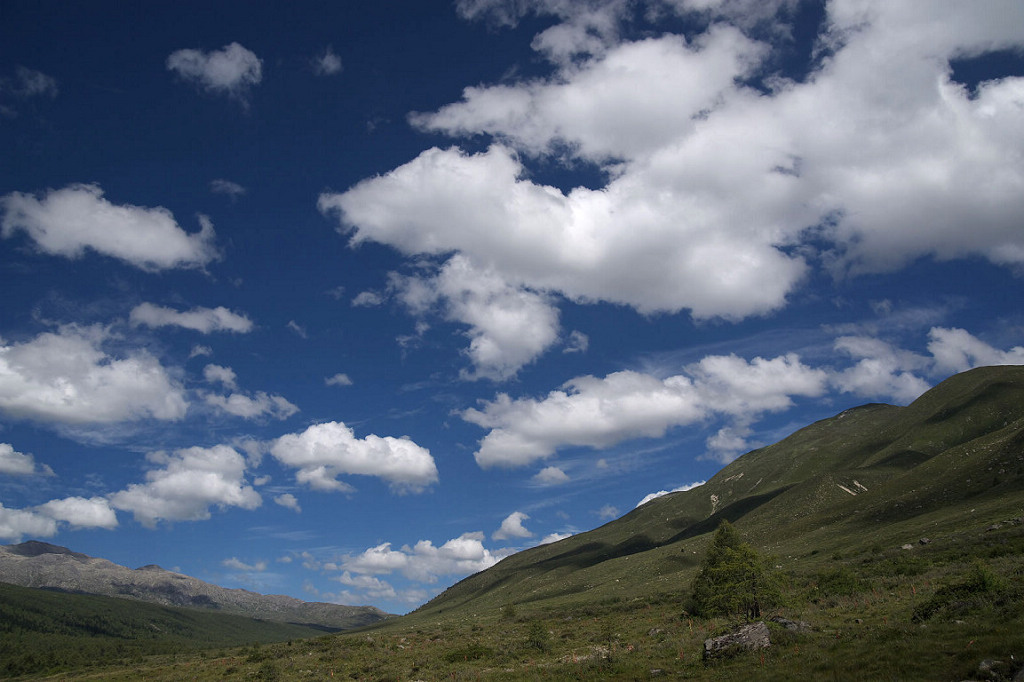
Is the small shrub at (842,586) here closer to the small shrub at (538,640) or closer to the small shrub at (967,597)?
the small shrub at (967,597)

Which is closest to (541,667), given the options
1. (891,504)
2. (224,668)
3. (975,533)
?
(224,668)

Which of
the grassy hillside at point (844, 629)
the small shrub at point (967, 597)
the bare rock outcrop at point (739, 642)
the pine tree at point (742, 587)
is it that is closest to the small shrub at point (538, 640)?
the grassy hillside at point (844, 629)

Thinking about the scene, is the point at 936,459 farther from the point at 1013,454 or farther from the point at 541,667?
the point at 541,667

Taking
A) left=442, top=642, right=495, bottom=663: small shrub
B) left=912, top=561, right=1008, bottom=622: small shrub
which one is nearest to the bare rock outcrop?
left=912, top=561, right=1008, bottom=622: small shrub

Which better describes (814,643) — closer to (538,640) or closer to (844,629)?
(844,629)

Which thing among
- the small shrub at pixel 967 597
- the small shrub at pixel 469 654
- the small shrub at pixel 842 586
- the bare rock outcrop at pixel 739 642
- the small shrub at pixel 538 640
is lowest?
the small shrub at pixel 469 654

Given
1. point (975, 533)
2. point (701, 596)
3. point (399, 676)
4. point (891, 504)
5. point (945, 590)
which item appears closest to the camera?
point (945, 590)

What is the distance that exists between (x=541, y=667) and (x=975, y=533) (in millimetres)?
59269

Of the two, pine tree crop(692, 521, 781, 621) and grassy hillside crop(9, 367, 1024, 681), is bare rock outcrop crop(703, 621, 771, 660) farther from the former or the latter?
pine tree crop(692, 521, 781, 621)

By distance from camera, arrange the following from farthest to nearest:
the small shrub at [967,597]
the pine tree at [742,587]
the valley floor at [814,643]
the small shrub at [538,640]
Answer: the small shrub at [538,640] < the pine tree at [742,587] < the small shrub at [967,597] < the valley floor at [814,643]

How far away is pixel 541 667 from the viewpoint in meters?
42.1

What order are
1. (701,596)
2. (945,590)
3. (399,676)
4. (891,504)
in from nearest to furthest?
(945,590), (399,676), (701,596), (891,504)

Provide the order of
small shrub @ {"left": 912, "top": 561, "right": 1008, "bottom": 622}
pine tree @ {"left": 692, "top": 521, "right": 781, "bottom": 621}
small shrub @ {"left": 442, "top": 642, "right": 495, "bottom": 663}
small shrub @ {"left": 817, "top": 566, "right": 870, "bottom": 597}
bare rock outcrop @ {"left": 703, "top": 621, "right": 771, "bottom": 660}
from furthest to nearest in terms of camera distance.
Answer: small shrub @ {"left": 442, "top": 642, "right": 495, "bottom": 663}, pine tree @ {"left": 692, "top": 521, "right": 781, "bottom": 621}, small shrub @ {"left": 817, "top": 566, "right": 870, "bottom": 597}, bare rock outcrop @ {"left": 703, "top": 621, "right": 771, "bottom": 660}, small shrub @ {"left": 912, "top": 561, "right": 1008, "bottom": 622}

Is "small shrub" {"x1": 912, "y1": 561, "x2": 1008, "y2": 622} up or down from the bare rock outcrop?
up
